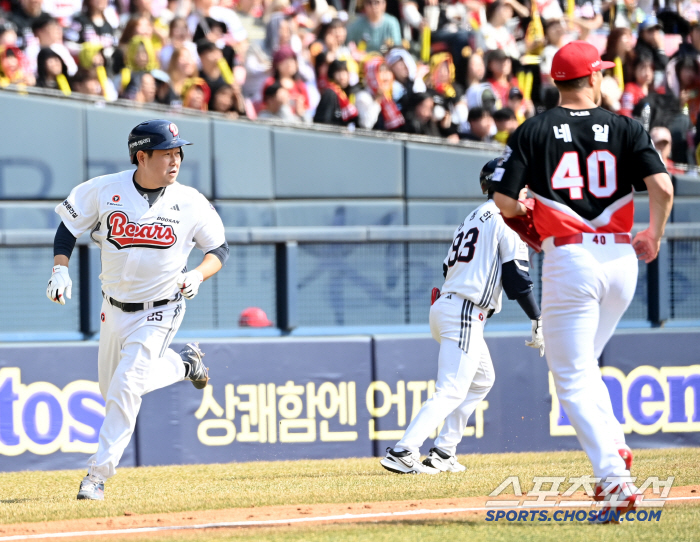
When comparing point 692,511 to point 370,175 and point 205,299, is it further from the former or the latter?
point 370,175

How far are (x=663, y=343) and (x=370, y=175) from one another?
3405 mm

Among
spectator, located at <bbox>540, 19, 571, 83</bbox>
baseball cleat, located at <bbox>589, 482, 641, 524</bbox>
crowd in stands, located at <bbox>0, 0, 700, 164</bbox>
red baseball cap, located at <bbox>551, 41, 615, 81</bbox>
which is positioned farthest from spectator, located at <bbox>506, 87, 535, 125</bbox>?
baseball cleat, located at <bbox>589, 482, 641, 524</bbox>

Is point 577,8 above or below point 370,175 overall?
above

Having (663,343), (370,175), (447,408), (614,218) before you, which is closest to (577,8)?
(370,175)

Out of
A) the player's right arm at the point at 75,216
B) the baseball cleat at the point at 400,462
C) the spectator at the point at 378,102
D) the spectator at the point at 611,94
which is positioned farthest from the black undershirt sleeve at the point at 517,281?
the spectator at the point at 611,94

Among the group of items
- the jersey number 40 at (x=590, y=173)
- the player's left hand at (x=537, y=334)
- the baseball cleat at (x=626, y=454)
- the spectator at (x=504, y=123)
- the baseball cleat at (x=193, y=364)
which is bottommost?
the baseball cleat at (x=626, y=454)

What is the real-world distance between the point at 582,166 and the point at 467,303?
2.12 m

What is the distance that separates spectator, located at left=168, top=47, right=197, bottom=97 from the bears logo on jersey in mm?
5208

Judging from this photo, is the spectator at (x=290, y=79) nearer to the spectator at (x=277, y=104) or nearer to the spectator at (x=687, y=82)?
the spectator at (x=277, y=104)

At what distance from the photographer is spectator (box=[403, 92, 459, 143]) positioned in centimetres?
1084

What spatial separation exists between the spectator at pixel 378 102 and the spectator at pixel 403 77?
3.5 inches

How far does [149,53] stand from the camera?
423 inches

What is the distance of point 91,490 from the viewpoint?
5379 millimetres

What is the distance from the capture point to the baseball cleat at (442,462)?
21.0 feet
